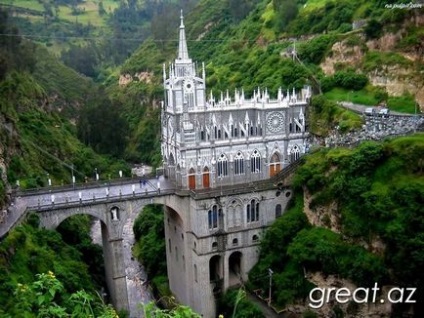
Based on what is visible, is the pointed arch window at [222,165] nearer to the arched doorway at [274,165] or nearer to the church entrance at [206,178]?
the church entrance at [206,178]

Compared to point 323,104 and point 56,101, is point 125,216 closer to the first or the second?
point 323,104

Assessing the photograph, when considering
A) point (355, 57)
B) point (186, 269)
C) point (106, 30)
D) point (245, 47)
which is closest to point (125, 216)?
point (186, 269)

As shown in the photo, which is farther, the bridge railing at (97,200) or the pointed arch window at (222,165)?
the pointed arch window at (222,165)

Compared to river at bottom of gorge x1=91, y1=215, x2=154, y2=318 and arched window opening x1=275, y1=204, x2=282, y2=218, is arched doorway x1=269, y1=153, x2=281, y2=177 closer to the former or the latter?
arched window opening x1=275, y1=204, x2=282, y2=218

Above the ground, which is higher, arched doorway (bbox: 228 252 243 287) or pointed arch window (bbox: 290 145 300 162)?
pointed arch window (bbox: 290 145 300 162)

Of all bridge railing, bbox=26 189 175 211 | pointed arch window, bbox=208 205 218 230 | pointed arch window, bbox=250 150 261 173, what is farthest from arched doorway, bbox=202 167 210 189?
pointed arch window, bbox=250 150 261 173

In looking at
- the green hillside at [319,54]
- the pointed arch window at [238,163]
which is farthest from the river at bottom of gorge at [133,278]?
the green hillside at [319,54]
